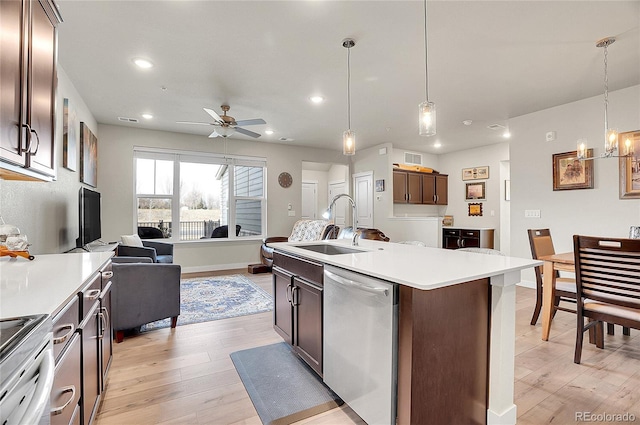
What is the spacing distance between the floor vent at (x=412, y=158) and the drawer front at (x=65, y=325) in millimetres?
7078

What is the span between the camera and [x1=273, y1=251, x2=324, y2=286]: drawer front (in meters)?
1.99

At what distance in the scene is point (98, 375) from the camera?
1643mm

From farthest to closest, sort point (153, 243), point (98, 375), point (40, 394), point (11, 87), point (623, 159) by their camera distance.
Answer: point (153, 243) < point (623, 159) < point (98, 375) < point (11, 87) < point (40, 394)

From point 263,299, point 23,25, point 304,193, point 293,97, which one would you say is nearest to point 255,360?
point 263,299

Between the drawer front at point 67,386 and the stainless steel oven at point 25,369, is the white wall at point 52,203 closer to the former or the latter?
the drawer front at point 67,386

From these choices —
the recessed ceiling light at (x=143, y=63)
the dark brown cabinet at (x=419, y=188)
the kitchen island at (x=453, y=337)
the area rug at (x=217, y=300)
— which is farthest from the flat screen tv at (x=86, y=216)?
the dark brown cabinet at (x=419, y=188)

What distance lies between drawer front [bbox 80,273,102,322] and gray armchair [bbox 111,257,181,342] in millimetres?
1212

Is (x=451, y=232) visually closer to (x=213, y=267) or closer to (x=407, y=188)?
(x=407, y=188)

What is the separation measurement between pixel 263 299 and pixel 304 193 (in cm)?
553

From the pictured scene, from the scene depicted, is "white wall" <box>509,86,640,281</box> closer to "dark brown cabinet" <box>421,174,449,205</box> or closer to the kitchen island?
"dark brown cabinet" <box>421,174,449,205</box>

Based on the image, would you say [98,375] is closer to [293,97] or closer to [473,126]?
[293,97]

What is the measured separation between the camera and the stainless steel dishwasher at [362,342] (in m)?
1.40

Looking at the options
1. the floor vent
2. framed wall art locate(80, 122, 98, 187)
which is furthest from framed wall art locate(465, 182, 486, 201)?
framed wall art locate(80, 122, 98, 187)

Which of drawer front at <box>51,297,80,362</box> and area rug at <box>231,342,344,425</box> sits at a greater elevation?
drawer front at <box>51,297,80,362</box>
